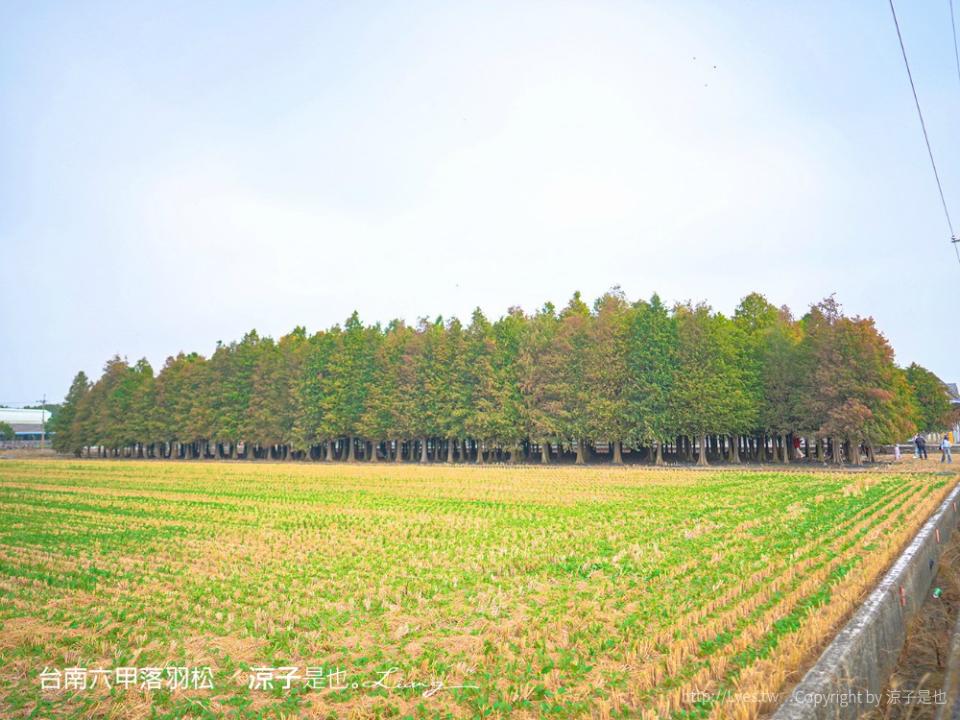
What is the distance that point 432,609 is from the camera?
10086 millimetres

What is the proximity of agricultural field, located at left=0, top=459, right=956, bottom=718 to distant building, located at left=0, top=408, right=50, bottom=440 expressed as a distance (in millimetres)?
187627

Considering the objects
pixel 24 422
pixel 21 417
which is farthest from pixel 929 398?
pixel 21 417

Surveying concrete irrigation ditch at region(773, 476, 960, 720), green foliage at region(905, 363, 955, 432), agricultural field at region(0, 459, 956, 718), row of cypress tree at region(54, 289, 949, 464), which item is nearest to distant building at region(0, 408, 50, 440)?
row of cypress tree at region(54, 289, 949, 464)

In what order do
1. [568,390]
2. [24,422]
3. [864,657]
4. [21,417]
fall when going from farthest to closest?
[21,417]
[24,422]
[568,390]
[864,657]

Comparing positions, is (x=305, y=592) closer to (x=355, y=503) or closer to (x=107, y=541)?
(x=107, y=541)

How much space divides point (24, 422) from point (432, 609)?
214 meters

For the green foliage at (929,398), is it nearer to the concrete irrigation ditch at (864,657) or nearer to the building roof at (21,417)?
the concrete irrigation ditch at (864,657)

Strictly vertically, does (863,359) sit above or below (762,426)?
above

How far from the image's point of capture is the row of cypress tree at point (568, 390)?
54.6 m

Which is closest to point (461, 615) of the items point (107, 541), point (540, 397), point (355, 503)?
point (107, 541)

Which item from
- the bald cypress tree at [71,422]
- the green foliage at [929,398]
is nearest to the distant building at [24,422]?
the bald cypress tree at [71,422]

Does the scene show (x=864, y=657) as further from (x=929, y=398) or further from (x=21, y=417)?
(x=21, y=417)

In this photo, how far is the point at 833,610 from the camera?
877 cm

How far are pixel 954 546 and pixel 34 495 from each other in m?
38.0
